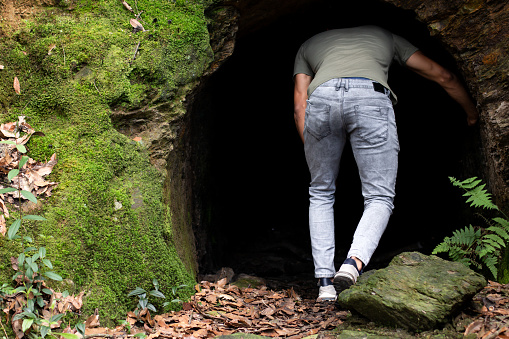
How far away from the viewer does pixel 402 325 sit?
2699 millimetres

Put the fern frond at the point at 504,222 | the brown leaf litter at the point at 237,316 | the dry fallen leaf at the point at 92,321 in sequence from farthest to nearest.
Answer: the fern frond at the point at 504,222 < the brown leaf litter at the point at 237,316 < the dry fallen leaf at the point at 92,321

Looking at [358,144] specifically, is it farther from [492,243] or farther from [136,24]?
[136,24]

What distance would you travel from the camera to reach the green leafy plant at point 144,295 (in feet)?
10.3

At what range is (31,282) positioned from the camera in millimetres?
2730

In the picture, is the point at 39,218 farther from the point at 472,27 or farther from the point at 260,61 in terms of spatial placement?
the point at 260,61

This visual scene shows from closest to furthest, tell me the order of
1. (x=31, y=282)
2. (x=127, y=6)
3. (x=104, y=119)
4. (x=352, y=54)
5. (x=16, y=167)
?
(x=31, y=282), (x=16, y=167), (x=104, y=119), (x=352, y=54), (x=127, y=6)

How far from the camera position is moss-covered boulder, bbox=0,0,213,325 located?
123 inches

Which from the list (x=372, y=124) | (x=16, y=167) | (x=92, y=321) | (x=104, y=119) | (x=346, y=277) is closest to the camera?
(x=92, y=321)

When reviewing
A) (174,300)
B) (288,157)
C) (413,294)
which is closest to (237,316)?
(174,300)

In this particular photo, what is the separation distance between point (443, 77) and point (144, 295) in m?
3.27

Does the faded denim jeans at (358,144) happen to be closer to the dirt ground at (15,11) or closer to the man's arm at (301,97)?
the man's arm at (301,97)

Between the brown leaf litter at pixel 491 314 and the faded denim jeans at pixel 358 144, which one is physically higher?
the faded denim jeans at pixel 358 144

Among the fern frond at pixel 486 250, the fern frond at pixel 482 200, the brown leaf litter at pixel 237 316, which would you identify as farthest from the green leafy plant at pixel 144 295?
the fern frond at pixel 482 200

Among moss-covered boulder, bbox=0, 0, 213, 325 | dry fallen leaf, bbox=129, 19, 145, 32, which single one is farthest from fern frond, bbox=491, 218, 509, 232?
dry fallen leaf, bbox=129, 19, 145, 32
